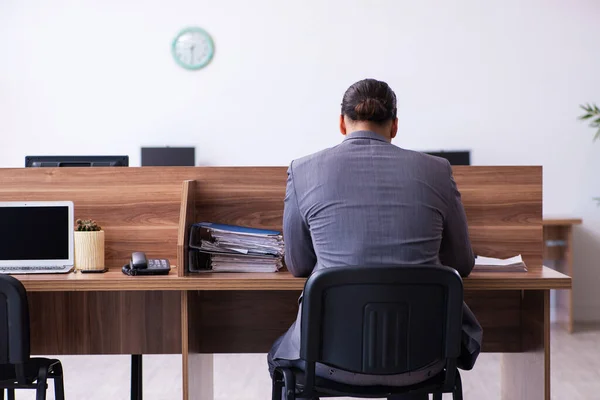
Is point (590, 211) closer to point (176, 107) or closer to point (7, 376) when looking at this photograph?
point (176, 107)

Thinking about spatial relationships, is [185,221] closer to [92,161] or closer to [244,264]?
[244,264]

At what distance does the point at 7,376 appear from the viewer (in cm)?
199

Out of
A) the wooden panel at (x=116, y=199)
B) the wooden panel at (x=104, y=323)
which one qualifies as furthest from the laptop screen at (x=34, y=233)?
the wooden panel at (x=104, y=323)

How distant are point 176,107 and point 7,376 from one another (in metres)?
3.69

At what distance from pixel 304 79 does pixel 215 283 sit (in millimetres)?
3547

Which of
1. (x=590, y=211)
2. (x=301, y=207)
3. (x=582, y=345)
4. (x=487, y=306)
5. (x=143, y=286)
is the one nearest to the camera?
(x=301, y=207)

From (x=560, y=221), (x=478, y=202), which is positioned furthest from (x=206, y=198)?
(x=560, y=221)

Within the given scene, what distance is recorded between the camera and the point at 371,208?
179 centimetres

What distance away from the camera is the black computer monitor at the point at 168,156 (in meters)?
5.28

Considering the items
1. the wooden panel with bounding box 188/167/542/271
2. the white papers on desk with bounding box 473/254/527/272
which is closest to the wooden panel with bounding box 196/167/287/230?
the wooden panel with bounding box 188/167/542/271

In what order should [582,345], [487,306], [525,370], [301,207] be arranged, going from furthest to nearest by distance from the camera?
[582,345] < [487,306] < [525,370] < [301,207]

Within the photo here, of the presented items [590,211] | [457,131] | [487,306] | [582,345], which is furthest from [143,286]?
[590,211]

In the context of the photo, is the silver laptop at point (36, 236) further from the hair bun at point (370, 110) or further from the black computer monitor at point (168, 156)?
the black computer monitor at point (168, 156)

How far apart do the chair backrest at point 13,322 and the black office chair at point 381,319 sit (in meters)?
0.73
